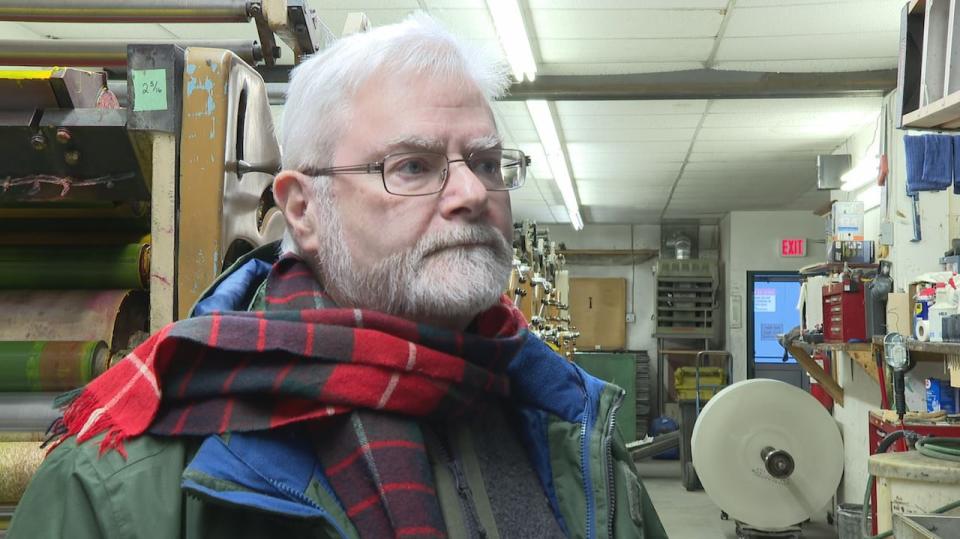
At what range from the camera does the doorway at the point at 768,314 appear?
1130 cm

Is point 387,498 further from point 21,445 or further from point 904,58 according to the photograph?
point 904,58

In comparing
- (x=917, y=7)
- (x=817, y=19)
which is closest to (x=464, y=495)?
(x=917, y=7)

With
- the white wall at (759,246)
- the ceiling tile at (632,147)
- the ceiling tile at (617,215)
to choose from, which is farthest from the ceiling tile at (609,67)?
the white wall at (759,246)

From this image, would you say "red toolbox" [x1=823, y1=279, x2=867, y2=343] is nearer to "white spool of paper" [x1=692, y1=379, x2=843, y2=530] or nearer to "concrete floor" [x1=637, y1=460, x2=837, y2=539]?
"white spool of paper" [x1=692, y1=379, x2=843, y2=530]

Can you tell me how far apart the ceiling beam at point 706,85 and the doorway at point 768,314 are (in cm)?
605

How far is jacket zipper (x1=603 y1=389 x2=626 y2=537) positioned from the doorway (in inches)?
416

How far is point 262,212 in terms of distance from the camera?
196 cm

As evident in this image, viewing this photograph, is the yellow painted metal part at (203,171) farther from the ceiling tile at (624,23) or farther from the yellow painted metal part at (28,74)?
the ceiling tile at (624,23)

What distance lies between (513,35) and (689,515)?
4.99 meters

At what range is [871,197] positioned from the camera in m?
6.86

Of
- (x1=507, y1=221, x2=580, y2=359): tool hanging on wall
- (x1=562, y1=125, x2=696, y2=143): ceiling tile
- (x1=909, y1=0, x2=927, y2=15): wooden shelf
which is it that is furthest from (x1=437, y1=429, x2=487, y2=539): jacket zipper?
(x1=562, y1=125, x2=696, y2=143): ceiling tile

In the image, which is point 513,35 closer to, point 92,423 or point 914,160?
point 914,160

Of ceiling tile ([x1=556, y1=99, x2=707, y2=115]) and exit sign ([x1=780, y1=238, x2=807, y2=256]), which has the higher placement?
ceiling tile ([x1=556, y1=99, x2=707, y2=115])

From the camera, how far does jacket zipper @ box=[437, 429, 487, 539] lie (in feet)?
3.47
